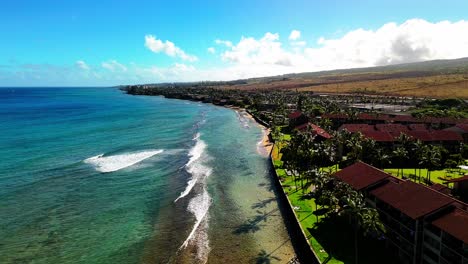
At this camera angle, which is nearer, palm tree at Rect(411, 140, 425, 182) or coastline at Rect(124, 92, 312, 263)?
coastline at Rect(124, 92, 312, 263)

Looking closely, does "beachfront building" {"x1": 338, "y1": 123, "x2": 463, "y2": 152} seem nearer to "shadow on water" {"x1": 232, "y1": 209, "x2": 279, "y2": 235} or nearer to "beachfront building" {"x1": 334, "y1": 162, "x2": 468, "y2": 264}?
"shadow on water" {"x1": 232, "y1": 209, "x2": 279, "y2": 235}

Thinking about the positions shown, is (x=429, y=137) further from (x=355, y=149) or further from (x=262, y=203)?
(x=262, y=203)

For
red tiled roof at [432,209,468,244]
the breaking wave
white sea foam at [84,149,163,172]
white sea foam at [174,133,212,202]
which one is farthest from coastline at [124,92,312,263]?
white sea foam at [84,149,163,172]

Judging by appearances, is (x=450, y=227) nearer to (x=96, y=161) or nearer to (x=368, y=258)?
(x=368, y=258)

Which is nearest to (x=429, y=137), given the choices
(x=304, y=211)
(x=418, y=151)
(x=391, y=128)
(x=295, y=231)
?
(x=391, y=128)

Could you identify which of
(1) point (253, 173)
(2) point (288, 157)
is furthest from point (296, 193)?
(1) point (253, 173)

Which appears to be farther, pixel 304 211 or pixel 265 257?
pixel 304 211

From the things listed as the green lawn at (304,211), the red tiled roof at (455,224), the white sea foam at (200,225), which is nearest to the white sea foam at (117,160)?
the white sea foam at (200,225)
